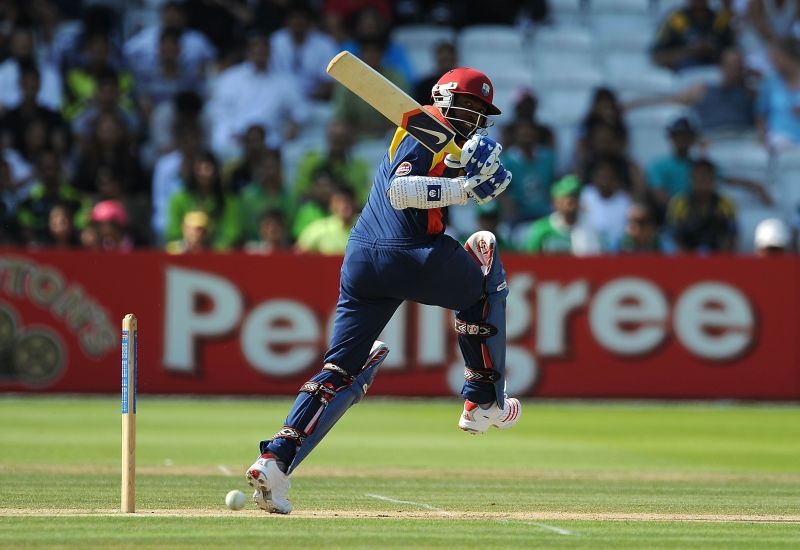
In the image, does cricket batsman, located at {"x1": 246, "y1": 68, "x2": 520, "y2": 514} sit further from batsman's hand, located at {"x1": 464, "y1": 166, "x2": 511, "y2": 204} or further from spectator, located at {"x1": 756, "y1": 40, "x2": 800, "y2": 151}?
spectator, located at {"x1": 756, "y1": 40, "x2": 800, "y2": 151}

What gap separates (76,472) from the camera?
32.3 ft

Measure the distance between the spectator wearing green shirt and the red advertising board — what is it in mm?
919

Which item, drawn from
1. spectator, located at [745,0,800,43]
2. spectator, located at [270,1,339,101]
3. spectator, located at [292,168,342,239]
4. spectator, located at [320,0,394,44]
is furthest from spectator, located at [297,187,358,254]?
spectator, located at [745,0,800,43]

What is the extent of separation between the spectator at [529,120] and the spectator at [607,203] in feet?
2.65

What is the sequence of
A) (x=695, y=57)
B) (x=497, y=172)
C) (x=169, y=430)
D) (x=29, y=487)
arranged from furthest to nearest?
(x=695, y=57) → (x=169, y=430) → (x=29, y=487) → (x=497, y=172)

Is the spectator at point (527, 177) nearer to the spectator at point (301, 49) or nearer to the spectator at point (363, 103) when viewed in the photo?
the spectator at point (363, 103)

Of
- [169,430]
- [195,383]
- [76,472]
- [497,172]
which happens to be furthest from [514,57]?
[497,172]

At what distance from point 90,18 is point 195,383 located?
531 centimetres

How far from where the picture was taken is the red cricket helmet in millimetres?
7566

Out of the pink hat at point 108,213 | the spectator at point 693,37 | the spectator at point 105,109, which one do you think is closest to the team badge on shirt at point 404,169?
the pink hat at point 108,213

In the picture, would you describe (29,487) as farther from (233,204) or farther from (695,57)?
(695,57)

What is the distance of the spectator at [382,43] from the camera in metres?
18.6

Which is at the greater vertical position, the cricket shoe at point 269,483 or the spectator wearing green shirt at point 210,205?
the spectator wearing green shirt at point 210,205

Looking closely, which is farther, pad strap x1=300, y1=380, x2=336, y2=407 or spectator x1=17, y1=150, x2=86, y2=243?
spectator x1=17, y1=150, x2=86, y2=243
